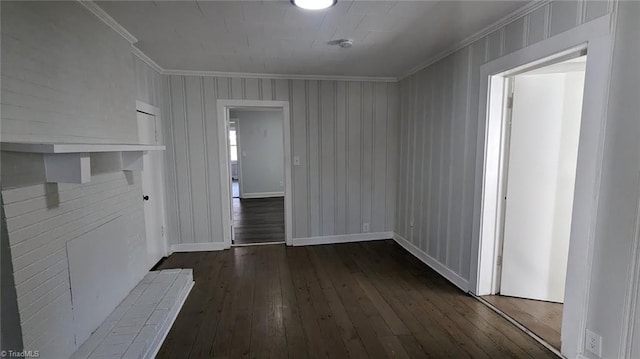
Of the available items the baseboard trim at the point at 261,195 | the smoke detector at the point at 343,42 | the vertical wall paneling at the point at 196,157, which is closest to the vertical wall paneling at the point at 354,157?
the smoke detector at the point at 343,42

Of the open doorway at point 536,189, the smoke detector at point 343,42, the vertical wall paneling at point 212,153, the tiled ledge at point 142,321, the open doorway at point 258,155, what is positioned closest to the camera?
the tiled ledge at point 142,321

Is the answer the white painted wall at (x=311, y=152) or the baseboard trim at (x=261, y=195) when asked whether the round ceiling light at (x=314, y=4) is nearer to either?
the white painted wall at (x=311, y=152)

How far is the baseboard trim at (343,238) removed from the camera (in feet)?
14.1

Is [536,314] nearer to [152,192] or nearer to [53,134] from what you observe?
[53,134]

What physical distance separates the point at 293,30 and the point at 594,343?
9.54ft

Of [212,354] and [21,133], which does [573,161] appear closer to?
[212,354]

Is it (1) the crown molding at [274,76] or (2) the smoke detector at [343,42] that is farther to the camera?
(1) the crown molding at [274,76]

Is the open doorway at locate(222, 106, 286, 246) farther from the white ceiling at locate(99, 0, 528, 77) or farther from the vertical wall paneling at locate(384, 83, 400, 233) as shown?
the white ceiling at locate(99, 0, 528, 77)

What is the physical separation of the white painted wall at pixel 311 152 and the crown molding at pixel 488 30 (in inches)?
39.1

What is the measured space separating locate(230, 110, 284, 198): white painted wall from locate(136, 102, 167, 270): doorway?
162 inches

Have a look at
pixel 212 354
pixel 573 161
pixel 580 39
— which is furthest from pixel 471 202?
pixel 212 354

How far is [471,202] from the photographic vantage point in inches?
109

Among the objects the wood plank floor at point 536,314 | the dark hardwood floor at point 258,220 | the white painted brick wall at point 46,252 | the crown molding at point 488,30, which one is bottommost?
the wood plank floor at point 536,314

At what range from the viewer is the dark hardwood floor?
183 inches
